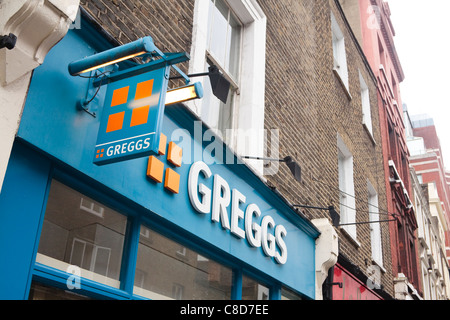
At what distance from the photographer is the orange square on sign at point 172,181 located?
14.5 feet

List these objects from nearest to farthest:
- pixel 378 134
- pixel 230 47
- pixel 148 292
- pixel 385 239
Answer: pixel 148 292 → pixel 230 47 → pixel 385 239 → pixel 378 134

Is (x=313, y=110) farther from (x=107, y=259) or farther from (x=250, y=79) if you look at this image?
(x=107, y=259)

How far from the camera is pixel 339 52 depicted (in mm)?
11898

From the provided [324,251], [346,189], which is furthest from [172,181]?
[346,189]

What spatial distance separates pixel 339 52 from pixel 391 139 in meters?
6.84

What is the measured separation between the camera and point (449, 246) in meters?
42.2

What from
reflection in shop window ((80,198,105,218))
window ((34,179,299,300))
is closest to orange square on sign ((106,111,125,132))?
window ((34,179,299,300))

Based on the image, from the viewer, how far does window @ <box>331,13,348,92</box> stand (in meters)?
11.6

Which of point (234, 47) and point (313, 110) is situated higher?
point (313, 110)

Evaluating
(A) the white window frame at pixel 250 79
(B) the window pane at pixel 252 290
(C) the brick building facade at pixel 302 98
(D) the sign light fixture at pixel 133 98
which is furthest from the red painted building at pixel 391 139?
(D) the sign light fixture at pixel 133 98

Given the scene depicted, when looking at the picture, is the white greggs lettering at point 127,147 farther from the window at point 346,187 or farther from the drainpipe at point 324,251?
the window at point 346,187
